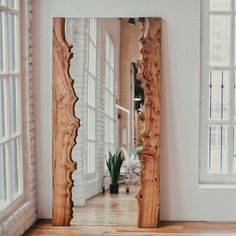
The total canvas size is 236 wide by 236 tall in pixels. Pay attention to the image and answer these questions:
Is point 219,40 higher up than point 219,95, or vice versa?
point 219,40

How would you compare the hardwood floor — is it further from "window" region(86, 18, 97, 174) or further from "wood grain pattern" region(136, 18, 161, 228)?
"window" region(86, 18, 97, 174)

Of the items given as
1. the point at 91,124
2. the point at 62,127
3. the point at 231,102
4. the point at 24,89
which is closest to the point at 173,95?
the point at 231,102

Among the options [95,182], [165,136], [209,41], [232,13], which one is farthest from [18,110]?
[232,13]

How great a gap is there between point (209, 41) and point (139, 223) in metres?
1.69

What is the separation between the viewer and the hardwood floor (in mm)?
3963

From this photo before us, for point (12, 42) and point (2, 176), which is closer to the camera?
point (2, 176)

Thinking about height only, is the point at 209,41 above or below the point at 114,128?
above

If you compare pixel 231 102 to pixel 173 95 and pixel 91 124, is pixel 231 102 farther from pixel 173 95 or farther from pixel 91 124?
pixel 91 124

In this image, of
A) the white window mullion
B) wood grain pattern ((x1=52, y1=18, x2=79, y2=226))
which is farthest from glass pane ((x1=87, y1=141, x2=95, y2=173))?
the white window mullion

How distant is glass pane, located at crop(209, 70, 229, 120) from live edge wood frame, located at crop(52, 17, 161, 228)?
512 millimetres

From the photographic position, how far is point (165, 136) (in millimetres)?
4207

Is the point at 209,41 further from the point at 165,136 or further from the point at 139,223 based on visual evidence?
the point at 139,223

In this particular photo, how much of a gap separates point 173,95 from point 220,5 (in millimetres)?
895

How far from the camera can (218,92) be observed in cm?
429
